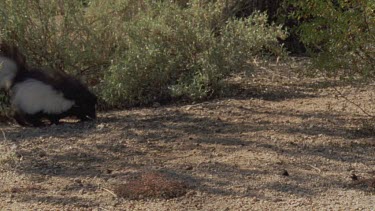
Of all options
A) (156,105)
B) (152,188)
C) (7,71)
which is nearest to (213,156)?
(152,188)

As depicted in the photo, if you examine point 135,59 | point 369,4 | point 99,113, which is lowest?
point 99,113

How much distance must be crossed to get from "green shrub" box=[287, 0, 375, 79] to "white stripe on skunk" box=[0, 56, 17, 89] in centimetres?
322

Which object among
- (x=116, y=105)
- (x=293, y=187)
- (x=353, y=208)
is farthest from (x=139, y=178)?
(x=116, y=105)

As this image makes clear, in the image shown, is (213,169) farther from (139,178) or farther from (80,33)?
(80,33)

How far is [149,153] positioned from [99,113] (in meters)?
2.12

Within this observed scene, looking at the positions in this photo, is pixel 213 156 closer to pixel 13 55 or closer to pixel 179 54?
pixel 179 54

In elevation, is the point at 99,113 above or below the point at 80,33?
below

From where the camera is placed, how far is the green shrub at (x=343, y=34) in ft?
23.3

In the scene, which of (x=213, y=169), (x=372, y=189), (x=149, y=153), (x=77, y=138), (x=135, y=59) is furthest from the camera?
(x=135, y=59)

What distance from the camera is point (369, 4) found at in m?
6.65

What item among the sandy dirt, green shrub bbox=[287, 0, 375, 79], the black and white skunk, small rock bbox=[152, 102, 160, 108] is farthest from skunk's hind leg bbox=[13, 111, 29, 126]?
green shrub bbox=[287, 0, 375, 79]

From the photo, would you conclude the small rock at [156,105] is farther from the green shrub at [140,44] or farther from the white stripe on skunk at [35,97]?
the white stripe on skunk at [35,97]

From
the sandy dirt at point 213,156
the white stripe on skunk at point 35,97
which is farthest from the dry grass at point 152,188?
the white stripe on skunk at point 35,97

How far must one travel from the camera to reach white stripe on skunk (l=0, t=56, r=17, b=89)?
8422 mm
